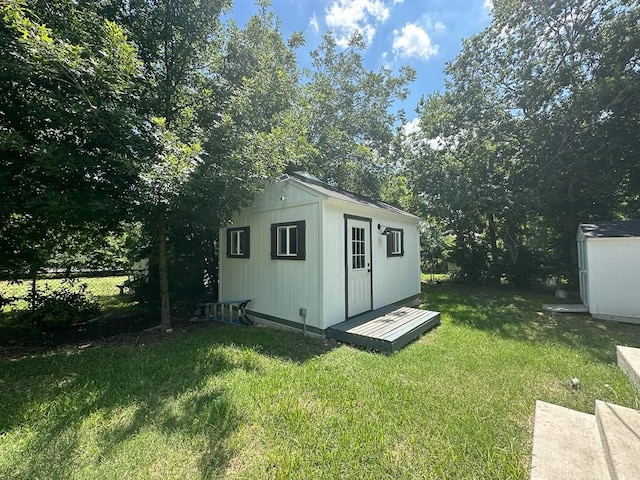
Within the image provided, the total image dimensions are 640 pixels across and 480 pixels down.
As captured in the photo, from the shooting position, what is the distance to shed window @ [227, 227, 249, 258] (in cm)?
683

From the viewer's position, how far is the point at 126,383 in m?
3.51

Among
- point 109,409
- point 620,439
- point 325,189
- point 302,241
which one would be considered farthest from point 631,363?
point 109,409

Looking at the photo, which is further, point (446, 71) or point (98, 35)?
point (446, 71)

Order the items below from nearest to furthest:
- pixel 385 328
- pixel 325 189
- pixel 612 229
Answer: pixel 385 328 < pixel 325 189 < pixel 612 229

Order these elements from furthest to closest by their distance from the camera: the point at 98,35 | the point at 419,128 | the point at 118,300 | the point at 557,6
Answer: the point at 419,128, the point at 557,6, the point at 118,300, the point at 98,35

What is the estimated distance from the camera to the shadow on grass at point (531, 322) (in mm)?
5137

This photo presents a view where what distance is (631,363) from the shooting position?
345cm

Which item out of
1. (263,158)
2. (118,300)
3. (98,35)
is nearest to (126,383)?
(263,158)

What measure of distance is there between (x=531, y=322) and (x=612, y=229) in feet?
10.6

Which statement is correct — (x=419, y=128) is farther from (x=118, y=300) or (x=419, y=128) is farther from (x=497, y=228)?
(x=118, y=300)

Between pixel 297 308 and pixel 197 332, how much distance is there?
2.15m

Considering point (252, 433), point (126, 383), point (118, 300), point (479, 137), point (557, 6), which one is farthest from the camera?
point (479, 137)

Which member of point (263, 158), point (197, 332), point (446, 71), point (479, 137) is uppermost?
point (446, 71)

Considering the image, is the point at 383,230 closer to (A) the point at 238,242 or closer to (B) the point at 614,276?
(A) the point at 238,242
